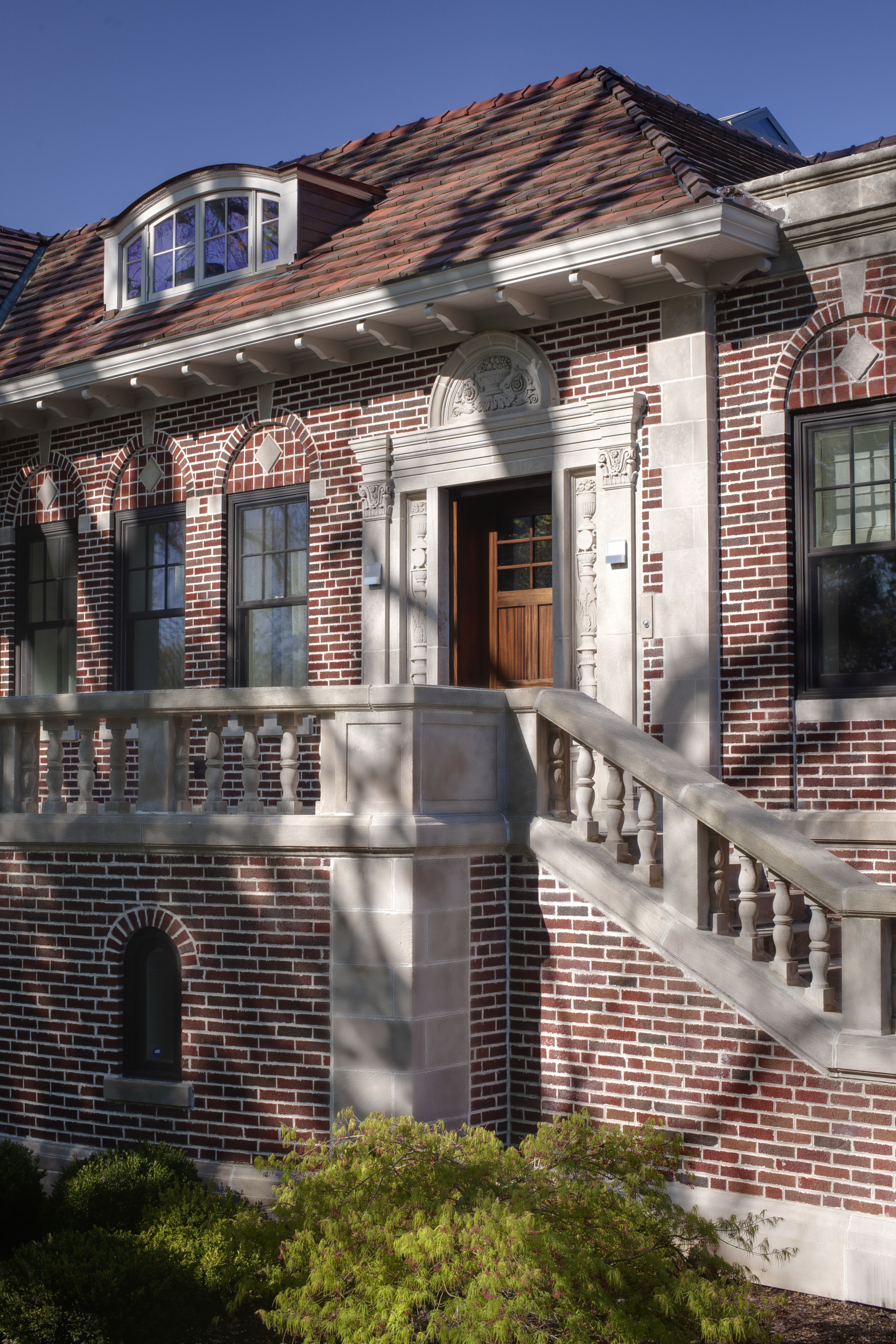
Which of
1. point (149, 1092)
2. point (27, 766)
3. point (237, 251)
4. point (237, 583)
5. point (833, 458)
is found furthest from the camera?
point (237, 251)

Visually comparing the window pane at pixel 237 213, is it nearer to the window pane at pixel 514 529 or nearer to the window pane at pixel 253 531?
the window pane at pixel 253 531

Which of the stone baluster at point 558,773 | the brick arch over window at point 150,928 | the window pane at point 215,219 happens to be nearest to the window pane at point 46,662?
the window pane at point 215,219

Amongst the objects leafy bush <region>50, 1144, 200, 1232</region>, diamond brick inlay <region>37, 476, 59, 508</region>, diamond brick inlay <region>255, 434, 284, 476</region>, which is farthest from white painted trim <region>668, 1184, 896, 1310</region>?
diamond brick inlay <region>37, 476, 59, 508</region>

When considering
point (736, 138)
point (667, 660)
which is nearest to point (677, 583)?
point (667, 660)

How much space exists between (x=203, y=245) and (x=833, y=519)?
22.9ft

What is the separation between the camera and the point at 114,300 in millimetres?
14727

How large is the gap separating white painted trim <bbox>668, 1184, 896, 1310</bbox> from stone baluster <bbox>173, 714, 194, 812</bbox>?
12.9 feet

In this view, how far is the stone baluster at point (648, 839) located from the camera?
317 inches

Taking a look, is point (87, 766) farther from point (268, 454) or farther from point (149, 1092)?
point (268, 454)

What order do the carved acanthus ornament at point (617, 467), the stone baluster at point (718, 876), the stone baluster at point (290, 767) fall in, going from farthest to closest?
the carved acanthus ornament at point (617, 467) < the stone baluster at point (290, 767) < the stone baluster at point (718, 876)

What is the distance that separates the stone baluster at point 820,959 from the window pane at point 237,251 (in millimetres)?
9000

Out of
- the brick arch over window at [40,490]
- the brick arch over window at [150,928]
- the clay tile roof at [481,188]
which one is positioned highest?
the clay tile roof at [481,188]

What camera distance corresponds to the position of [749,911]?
7.46m

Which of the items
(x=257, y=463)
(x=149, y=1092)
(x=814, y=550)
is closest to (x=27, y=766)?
(x=149, y=1092)
